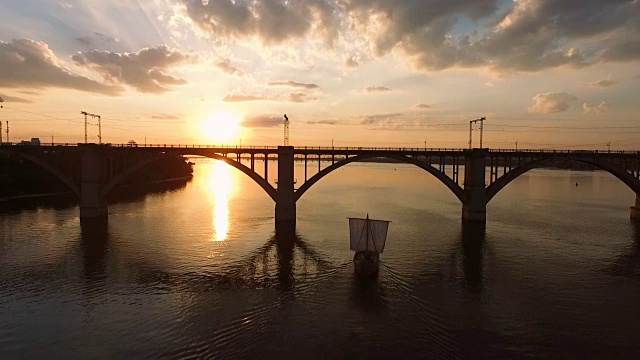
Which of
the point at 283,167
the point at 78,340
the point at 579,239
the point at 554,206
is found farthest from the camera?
the point at 554,206

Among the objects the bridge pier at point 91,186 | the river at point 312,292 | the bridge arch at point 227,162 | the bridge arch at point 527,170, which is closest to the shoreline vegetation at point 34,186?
the bridge pier at point 91,186

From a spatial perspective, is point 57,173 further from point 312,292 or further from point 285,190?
point 312,292

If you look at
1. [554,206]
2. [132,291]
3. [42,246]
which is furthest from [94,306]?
[554,206]

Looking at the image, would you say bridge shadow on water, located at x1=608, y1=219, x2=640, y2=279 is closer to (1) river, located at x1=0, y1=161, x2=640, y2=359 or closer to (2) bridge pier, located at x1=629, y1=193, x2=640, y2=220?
(1) river, located at x1=0, y1=161, x2=640, y2=359

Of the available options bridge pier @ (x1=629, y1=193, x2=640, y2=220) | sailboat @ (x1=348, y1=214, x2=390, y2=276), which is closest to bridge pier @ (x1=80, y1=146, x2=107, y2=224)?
sailboat @ (x1=348, y1=214, x2=390, y2=276)

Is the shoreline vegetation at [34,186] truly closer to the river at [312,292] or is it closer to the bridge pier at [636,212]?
the river at [312,292]

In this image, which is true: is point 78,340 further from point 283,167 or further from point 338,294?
point 283,167
